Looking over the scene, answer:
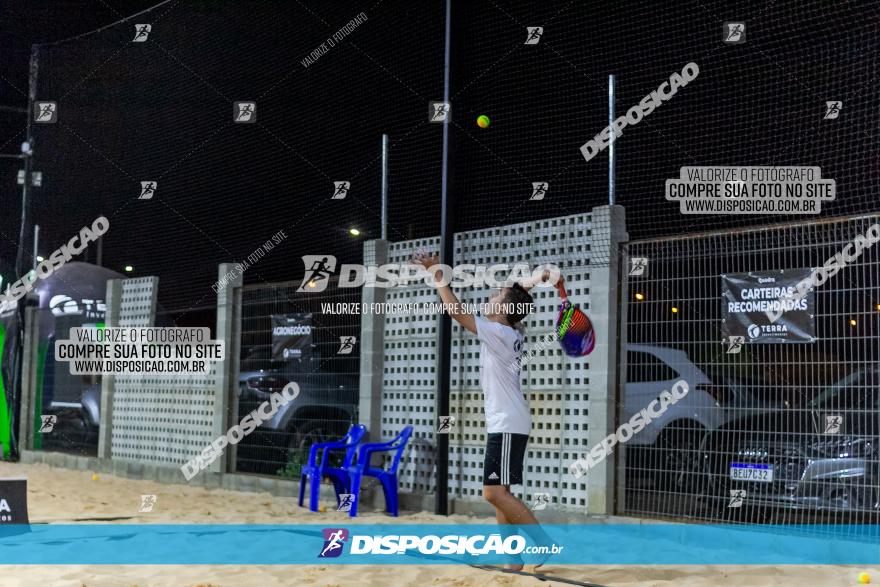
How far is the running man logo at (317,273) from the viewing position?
8.58 m

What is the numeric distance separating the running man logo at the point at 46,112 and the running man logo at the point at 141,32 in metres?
1.65

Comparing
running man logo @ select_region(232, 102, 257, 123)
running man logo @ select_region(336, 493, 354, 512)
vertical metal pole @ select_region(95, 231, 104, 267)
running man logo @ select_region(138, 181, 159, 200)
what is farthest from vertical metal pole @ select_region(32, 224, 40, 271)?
running man logo @ select_region(336, 493, 354, 512)

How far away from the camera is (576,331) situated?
6445 mm

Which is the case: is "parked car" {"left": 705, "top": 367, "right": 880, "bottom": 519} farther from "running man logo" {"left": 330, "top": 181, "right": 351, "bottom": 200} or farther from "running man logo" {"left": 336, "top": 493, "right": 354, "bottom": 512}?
"running man logo" {"left": 330, "top": 181, "right": 351, "bottom": 200}

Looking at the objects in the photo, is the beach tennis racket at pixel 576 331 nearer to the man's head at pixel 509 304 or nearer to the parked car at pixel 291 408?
the man's head at pixel 509 304

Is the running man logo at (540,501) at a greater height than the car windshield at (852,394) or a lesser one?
lesser

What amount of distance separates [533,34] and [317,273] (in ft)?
10.6

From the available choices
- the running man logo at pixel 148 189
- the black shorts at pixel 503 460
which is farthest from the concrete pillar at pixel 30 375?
the black shorts at pixel 503 460

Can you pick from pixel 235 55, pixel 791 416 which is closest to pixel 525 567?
pixel 791 416

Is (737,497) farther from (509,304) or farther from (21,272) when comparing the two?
(21,272)

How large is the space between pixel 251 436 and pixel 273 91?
3.84 meters
